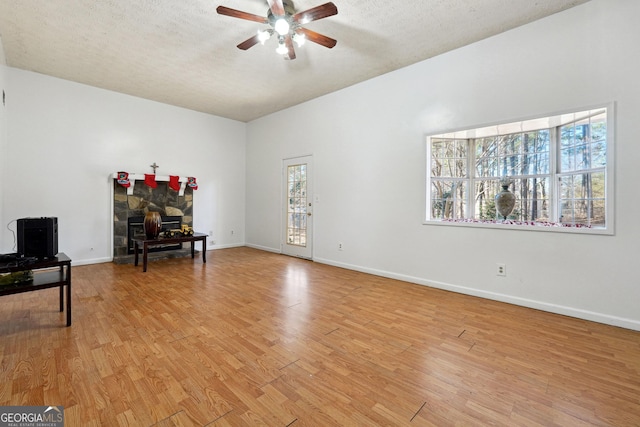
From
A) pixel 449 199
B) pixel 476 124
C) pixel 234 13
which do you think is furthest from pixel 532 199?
pixel 234 13

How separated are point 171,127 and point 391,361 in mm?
5795

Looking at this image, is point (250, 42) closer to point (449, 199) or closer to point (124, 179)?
point (449, 199)

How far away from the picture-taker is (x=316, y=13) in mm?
2477

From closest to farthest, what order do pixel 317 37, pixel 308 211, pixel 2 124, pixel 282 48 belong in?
pixel 317 37 < pixel 282 48 < pixel 2 124 < pixel 308 211

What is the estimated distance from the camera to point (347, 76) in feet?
14.0

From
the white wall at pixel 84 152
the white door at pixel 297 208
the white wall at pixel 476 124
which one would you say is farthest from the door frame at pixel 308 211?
the white wall at pixel 84 152

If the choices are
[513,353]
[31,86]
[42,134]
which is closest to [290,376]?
[513,353]

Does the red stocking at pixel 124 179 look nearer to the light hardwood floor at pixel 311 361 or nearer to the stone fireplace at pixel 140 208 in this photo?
the stone fireplace at pixel 140 208

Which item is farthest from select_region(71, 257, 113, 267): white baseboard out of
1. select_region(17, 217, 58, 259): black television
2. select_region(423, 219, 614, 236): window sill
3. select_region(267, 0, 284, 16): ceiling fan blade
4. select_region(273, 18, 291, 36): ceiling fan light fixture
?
select_region(423, 219, 614, 236): window sill

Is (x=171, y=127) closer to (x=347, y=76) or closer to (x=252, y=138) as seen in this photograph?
(x=252, y=138)

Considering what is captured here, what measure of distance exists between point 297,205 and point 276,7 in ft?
11.7

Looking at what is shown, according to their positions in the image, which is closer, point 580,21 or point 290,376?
point 290,376

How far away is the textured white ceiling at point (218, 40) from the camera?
2770 millimetres

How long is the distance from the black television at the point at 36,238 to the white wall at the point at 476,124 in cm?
356
